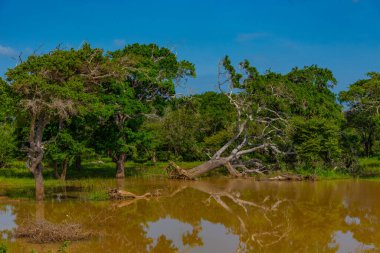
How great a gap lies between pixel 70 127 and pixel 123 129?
4911 mm

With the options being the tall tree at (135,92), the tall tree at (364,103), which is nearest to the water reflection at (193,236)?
the tall tree at (135,92)

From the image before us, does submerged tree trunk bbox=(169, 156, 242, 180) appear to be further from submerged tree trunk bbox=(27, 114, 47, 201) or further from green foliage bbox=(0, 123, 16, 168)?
submerged tree trunk bbox=(27, 114, 47, 201)

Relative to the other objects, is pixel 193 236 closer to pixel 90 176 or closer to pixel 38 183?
pixel 38 183

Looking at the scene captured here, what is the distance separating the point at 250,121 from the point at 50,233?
84.6 ft

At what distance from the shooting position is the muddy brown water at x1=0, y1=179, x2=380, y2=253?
1568 centimetres

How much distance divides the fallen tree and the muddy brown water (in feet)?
26.1

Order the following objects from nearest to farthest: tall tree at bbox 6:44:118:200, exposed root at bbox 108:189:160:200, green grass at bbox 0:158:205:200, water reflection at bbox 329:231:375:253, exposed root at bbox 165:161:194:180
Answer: water reflection at bbox 329:231:375:253 < tall tree at bbox 6:44:118:200 < exposed root at bbox 108:189:160:200 < green grass at bbox 0:158:205:200 < exposed root at bbox 165:161:194:180

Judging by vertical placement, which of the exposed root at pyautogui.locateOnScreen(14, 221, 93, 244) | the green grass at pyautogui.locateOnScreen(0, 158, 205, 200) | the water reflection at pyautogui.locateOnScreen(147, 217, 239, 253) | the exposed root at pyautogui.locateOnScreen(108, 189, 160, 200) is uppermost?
the green grass at pyautogui.locateOnScreen(0, 158, 205, 200)

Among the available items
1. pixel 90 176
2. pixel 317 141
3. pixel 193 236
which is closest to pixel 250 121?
pixel 317 141

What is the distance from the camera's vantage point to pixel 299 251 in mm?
14953

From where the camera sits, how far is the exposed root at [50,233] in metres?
15.7

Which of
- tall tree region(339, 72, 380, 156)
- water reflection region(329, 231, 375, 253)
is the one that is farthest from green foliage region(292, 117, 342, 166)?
water reflection region(329, 231, 375, 253)

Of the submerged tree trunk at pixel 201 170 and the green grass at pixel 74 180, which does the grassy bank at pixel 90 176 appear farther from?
the submerged tree trunk at pixel 201 170

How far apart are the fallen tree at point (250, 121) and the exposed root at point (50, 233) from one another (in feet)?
69.3
